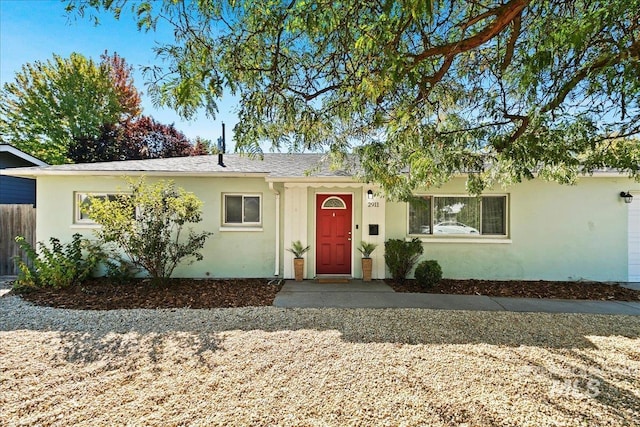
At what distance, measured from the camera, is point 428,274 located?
22.9ft

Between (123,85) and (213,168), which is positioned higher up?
(123,85)

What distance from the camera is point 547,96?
4.00 metres

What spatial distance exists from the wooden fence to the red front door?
8.22m

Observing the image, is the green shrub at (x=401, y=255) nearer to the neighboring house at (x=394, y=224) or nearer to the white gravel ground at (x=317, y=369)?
the neighboring house at (x=394, y=224)

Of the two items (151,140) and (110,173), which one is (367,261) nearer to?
(110,173)

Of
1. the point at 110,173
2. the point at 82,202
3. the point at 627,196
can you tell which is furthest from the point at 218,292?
the point at 627,196

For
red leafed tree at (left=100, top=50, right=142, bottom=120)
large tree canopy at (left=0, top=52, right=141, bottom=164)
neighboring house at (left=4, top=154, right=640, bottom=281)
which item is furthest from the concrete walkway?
red leafed tree at (left=100, top=50, right=142, bottom=120)

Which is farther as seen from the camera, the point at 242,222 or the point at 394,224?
the point at 242,222

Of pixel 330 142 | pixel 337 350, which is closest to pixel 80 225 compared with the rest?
pixel 330 142

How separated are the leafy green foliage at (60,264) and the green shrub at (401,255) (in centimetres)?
720

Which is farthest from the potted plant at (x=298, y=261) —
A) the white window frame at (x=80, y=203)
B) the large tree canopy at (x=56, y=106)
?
the large tree canopy at (x=56, y=106)

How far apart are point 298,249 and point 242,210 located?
191 cm

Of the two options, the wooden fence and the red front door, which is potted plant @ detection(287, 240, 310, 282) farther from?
the wooden fence

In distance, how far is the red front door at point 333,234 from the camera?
25.9ft
